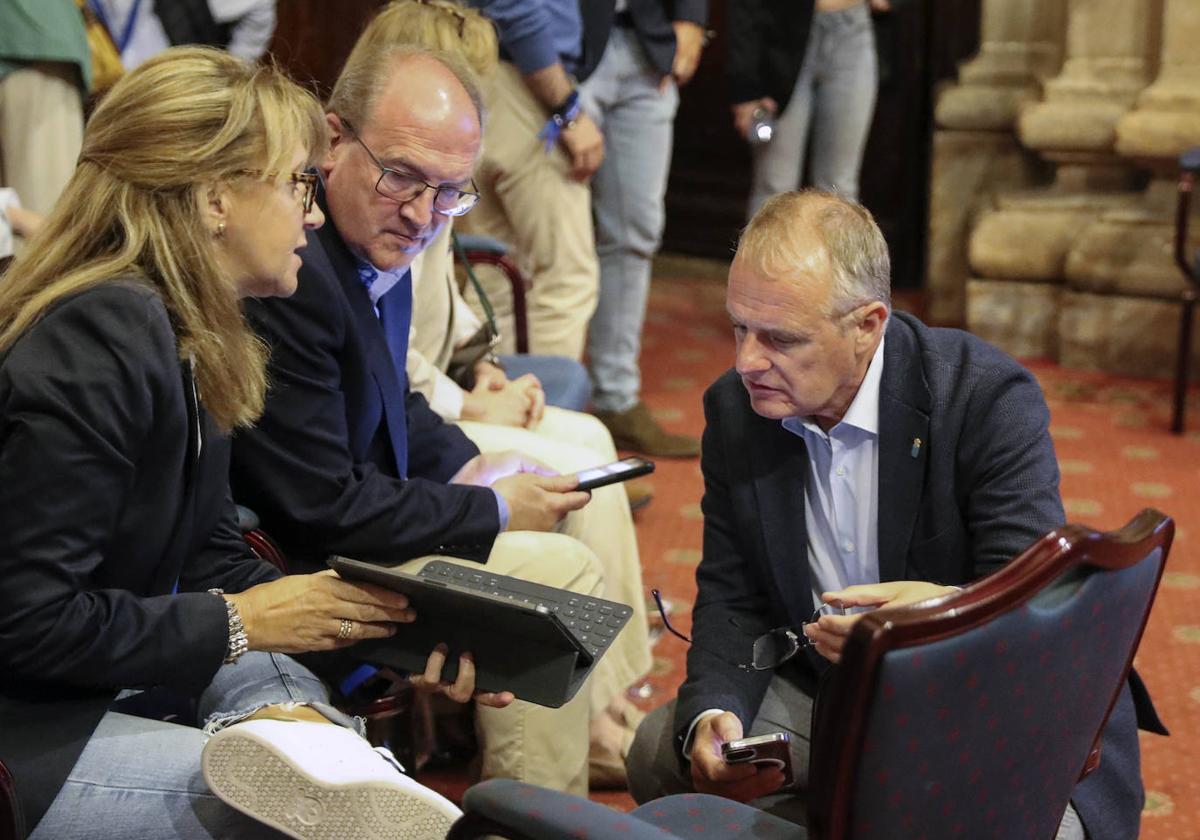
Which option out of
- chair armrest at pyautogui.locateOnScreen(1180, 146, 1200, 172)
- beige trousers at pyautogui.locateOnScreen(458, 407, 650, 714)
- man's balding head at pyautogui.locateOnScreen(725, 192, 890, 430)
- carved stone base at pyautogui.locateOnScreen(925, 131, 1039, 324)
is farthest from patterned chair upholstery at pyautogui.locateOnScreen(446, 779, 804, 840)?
carved stone base at pyautogui.locateOnScreen(925, 131, 1039, 324)

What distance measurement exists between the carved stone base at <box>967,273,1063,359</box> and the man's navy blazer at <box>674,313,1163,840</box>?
Answer: 11.2 ft

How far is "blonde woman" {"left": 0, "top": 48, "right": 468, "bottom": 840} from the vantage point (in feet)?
5.41

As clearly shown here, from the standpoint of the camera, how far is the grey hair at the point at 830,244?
192cm

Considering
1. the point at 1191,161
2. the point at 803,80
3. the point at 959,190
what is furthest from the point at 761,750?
the point at 959,190

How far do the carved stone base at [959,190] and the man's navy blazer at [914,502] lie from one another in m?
3.74

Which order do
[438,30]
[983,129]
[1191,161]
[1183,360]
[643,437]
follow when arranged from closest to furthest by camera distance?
1. [438,30]
2. [1191,161]
3. [643,437]
4. [1183,360]
5. [983,129]

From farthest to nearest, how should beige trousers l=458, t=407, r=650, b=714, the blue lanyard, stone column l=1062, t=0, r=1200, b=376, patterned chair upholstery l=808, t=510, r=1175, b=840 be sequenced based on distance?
stone column l=1062, t=0, r=1200, b=376 < the blue lanyard < beige trousers l=458, t=407, r=650, b=714 < patterned chair upholstery l=808, t=510, r=1175, b=840

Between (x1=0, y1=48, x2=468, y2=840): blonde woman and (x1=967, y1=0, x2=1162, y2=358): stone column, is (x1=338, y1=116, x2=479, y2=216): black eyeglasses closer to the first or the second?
(x1=0, y1=48, x2=468, y2=840): blonde woman

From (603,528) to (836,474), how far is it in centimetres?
76

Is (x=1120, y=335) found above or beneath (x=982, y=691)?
beneath

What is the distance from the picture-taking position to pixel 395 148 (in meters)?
2.34

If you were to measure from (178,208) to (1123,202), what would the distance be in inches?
159

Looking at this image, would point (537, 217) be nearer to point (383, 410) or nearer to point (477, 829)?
point (383, 410)

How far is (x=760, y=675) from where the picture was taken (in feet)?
6.89
